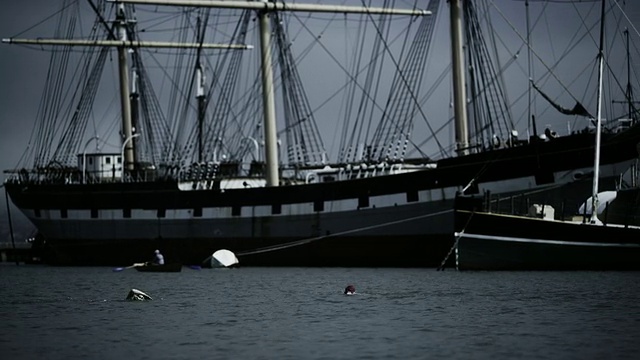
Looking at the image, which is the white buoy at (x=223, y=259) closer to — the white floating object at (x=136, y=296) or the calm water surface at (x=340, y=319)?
the calm water surface at (x=340, y=319)

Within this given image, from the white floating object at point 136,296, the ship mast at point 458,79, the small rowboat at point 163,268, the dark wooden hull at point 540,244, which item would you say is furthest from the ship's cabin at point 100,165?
the white floating object at point 136,296

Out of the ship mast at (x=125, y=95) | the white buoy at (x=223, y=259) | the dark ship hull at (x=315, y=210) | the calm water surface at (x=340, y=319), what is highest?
the ship mast at (x=125, y=95)

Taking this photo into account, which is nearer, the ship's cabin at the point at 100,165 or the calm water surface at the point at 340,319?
the calm water surface at the point at 340,319

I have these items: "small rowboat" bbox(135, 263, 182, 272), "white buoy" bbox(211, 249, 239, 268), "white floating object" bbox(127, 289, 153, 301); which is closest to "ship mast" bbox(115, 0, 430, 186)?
"white buoy" bbox(211, 249, 239, 268)

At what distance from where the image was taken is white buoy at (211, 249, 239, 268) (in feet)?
235

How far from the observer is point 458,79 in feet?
208

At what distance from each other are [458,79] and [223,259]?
17962 millimetres

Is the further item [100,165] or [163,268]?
[100,165]

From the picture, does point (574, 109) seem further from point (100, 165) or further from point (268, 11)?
point (100, 165)

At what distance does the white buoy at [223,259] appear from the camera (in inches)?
2822

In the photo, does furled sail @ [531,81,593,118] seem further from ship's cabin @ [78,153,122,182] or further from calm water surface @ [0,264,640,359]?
ship's cabin @ [78,153,122,182]

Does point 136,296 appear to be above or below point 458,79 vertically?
below

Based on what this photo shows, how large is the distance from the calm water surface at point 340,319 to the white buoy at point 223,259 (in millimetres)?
18564

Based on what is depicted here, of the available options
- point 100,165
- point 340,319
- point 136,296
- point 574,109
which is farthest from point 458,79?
point 100,165
